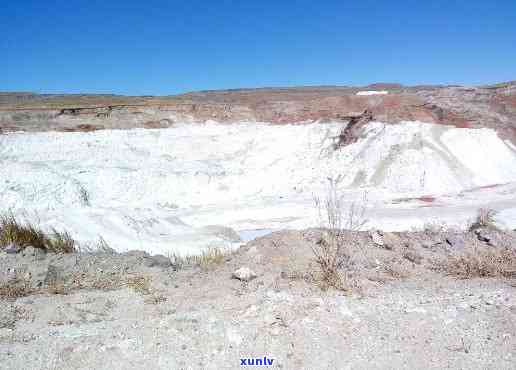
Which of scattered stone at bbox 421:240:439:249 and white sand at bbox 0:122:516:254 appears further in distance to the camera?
white sand at bbox 0:122:516:254

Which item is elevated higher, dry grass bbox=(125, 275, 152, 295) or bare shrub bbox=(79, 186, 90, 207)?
bare shrub bbox=(79, 186, 90, 207)

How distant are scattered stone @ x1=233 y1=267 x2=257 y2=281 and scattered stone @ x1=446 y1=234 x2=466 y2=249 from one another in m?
2.11

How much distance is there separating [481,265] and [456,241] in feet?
2.34

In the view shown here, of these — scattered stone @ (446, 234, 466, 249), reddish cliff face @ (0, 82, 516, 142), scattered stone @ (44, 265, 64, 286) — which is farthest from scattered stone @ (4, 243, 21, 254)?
reddish cliff face @ (0, 82, 516, 142)

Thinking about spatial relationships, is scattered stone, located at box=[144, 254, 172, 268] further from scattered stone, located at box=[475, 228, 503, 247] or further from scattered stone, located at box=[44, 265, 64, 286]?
scattered stone, located at box=[475, 228, 503, 247]

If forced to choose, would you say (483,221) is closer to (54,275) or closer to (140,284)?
(140,284)

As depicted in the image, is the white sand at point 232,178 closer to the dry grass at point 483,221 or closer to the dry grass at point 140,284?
the dry grass at point 483,221

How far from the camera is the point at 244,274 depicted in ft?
12.8

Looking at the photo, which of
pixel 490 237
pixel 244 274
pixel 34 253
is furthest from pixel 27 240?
pixel 490 237

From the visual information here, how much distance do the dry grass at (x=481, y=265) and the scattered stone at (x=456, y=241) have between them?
9.6 inches

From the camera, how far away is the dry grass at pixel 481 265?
4.00 metres

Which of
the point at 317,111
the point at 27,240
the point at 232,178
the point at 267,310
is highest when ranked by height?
the point at 317,111

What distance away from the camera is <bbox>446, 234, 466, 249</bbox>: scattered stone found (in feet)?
15.5

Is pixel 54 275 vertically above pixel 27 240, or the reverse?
pixel 27 240
